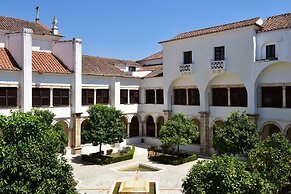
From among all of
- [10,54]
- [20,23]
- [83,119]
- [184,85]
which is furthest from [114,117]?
[20,23]

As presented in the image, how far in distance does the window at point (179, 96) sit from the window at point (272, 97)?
845cm

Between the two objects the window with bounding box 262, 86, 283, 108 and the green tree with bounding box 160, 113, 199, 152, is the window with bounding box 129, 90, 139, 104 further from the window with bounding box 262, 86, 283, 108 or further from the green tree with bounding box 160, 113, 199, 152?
the window with bounding box 262, 86, 283, 108

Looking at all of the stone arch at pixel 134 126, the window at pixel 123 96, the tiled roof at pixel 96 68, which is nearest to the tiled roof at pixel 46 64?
the tiled roof at pixel 96 68

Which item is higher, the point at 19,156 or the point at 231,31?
the point at 231,31

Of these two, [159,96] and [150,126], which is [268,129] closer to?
[159,96]

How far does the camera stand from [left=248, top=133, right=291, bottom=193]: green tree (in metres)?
13.7

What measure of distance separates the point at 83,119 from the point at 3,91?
810 centimetres

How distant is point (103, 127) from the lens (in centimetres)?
2491

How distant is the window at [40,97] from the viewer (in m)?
25.7

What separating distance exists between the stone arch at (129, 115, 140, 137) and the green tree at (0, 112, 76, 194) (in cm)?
2398

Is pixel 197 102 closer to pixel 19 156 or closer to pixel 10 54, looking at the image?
pixel 10 54

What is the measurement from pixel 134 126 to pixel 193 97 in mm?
8881

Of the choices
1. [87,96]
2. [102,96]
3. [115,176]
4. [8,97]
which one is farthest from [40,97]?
[115,176]

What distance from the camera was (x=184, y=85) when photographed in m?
30.2
